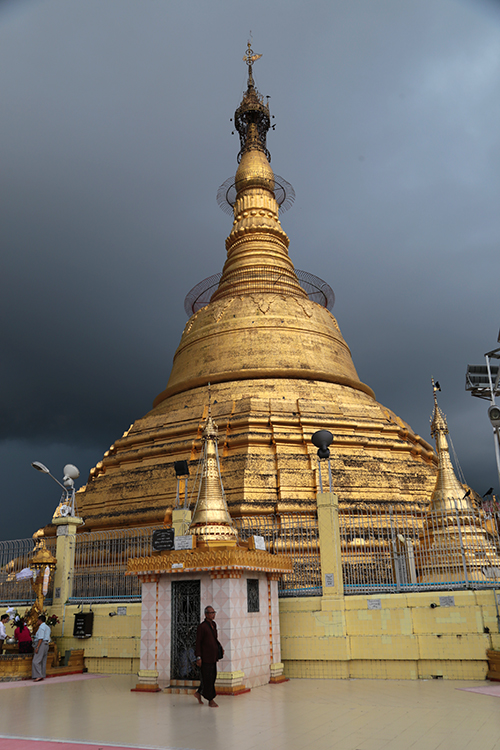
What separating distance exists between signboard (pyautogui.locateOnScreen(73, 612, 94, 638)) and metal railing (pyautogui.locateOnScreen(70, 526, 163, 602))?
0.54 metres

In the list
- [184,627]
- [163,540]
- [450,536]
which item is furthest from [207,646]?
[450,536]

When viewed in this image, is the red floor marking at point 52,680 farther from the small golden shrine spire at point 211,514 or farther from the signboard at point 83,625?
the small golden shrine spire at point 211,514

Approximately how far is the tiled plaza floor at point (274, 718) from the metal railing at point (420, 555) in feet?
6.83

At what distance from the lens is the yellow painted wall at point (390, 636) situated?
10453 millimetres

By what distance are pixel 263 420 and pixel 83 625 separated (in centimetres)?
847

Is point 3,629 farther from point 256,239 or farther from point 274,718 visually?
point 256,239

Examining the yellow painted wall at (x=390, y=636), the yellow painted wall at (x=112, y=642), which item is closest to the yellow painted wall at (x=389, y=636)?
the yellow painted wall at (x=390, y=636)

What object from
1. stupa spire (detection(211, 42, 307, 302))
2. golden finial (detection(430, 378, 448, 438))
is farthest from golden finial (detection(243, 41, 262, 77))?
golden finial (detection(430, 378, 448, 438))

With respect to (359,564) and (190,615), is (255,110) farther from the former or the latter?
(190,615)

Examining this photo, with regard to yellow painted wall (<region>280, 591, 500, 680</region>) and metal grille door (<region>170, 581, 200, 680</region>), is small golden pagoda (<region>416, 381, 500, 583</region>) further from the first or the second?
metal grille door (<region>170, 581, 200, 680</region>)

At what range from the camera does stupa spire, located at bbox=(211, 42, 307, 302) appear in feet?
87.4

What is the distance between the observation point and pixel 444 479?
16875 mm

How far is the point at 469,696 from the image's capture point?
8648mm

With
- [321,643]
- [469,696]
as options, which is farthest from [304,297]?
[469,696]
